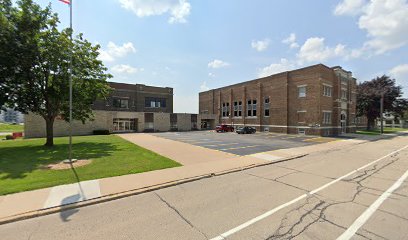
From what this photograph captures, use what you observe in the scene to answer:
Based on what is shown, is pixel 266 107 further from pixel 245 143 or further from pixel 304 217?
pixel 304 217

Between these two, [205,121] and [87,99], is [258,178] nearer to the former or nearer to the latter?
[87,99]

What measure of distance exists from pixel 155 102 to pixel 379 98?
52.4 m

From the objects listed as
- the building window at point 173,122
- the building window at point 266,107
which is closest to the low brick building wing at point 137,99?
the building window at point 173,122

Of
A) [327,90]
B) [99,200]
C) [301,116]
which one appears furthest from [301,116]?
[99,200]

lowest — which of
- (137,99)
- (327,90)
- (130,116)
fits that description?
(130,116)

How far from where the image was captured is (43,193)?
6.09 metres

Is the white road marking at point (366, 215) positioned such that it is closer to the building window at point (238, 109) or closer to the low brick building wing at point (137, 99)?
the building window at point (238, 109)

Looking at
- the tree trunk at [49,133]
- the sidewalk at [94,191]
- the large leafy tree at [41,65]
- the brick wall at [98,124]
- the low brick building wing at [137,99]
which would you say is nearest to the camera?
the sidewalk at [94,191]

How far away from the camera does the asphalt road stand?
410cm

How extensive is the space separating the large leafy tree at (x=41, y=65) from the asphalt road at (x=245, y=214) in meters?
10.5

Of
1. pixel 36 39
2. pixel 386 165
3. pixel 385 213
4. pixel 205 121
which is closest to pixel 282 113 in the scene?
pixel 205 121

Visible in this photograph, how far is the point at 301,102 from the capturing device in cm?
3216

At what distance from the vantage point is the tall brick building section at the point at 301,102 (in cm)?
3030

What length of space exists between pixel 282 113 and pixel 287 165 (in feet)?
86.8
